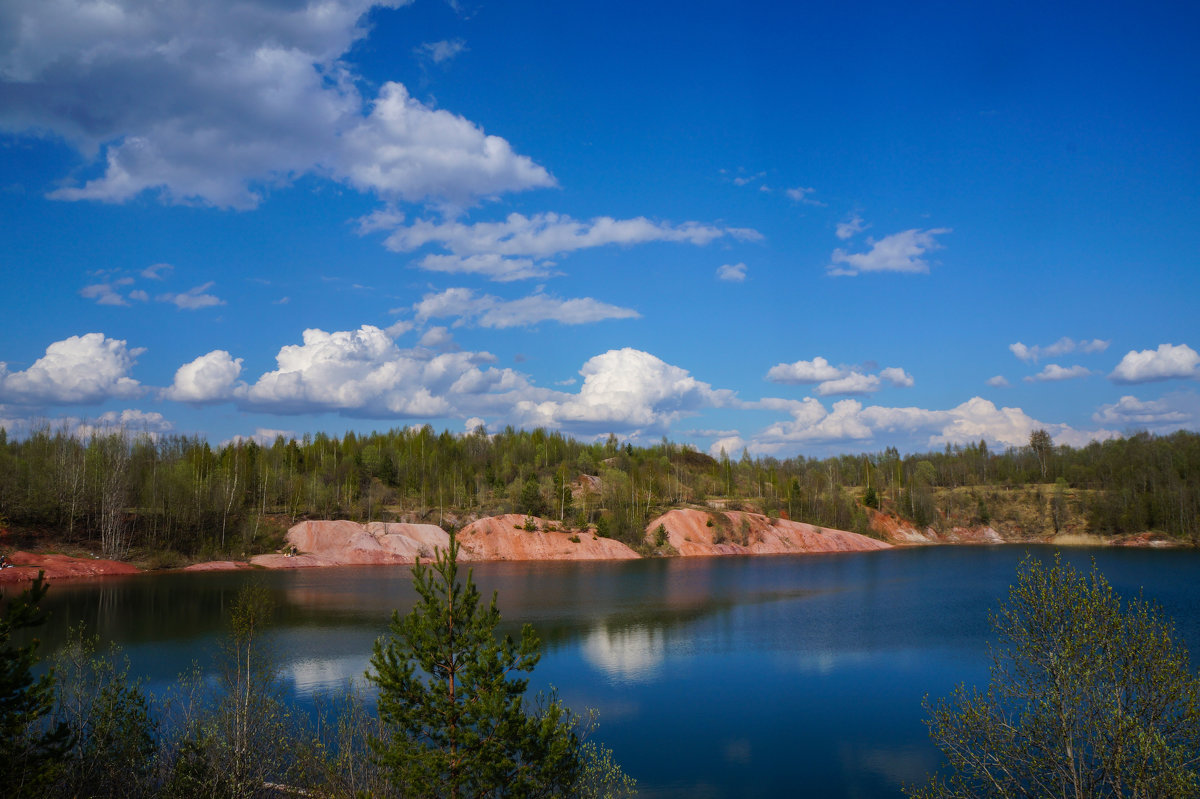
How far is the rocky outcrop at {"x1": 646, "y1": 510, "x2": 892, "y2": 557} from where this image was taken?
103 meters

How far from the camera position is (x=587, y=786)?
1568cm

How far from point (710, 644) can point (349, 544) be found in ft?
204

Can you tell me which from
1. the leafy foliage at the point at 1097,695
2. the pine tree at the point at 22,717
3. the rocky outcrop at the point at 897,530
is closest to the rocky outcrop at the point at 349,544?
the pine tree at the point at 22,717

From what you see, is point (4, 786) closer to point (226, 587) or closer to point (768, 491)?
point (226, 587)

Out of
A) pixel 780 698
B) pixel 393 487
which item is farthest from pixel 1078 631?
pixel 393 487

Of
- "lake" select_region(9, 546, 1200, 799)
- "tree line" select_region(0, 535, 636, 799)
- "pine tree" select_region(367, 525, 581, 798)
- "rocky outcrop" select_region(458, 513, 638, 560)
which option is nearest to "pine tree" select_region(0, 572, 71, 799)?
"tree line" select_region(0, 535, 636, 799)

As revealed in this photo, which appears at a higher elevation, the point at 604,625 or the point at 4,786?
the point at 4,786

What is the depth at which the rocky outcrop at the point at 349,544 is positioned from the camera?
274ft

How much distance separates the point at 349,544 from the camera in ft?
289

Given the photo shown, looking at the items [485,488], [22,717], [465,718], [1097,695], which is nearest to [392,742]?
[465,718]

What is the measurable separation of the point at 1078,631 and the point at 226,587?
2456 inches

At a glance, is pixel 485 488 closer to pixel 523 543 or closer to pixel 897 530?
pixel 523 543

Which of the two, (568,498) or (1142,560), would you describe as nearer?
(1142,560)

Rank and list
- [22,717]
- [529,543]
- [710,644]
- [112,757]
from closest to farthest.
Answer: [22,717]
[112,757]
[710,644]
[529,543]
